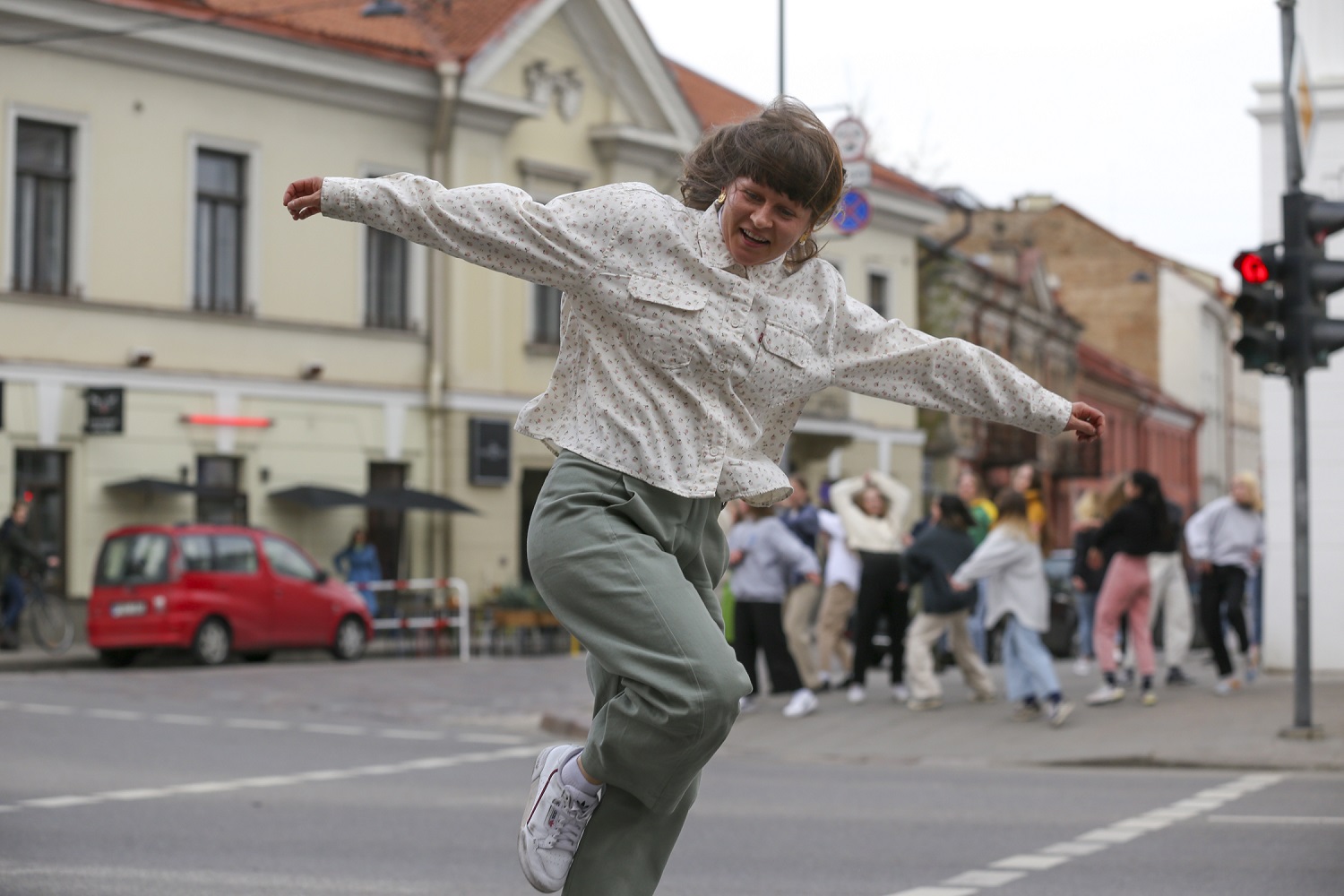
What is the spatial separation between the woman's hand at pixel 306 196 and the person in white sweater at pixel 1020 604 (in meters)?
10.5

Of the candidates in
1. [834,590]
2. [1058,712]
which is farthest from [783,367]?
[834,590]

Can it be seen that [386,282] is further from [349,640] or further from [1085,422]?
[1085,422]

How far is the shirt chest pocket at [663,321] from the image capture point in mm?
4422

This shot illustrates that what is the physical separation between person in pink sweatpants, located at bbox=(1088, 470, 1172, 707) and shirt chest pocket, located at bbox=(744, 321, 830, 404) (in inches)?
438

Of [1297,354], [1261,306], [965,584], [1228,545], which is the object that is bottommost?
[965,584]

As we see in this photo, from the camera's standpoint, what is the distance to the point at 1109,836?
883 centimetres

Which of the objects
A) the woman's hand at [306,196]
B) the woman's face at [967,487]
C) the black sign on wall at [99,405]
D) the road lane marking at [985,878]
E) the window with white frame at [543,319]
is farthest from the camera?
the window with white frame at [543,319]

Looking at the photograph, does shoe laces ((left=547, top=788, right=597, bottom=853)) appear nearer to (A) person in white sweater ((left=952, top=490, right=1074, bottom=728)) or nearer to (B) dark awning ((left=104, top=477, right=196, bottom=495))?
(A) person in white sweater ((left=952, top=490, right=1074, bottom=728))

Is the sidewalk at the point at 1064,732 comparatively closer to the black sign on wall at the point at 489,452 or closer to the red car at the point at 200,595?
the red car at the point at 200,595

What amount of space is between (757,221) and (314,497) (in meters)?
25.6

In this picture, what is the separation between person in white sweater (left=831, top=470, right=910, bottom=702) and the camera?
16.1 metres

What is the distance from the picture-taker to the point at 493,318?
32.9 m

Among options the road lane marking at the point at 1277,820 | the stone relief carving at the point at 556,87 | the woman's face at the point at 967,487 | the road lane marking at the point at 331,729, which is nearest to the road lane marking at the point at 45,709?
the road lane marking at the point at 331,729

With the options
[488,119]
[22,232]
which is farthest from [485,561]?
[22,232]
